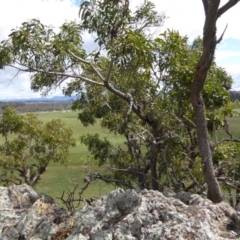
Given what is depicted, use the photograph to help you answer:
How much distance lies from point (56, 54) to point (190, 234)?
3.47 metres

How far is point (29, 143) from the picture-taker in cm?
1505

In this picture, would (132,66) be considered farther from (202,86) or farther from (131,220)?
(131,220)

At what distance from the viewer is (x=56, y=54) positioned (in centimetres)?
562

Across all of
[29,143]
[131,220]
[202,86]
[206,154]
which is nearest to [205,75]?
[202,86]

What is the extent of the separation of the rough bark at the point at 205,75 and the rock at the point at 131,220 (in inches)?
28.7

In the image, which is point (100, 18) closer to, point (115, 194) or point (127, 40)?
point (127, 40)

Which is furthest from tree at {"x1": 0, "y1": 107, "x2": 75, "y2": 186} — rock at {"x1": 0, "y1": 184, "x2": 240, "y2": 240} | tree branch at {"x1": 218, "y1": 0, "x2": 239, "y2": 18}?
tree branch at {"x1": 218, "y1": 0, "x2": 239, "y2": 18}

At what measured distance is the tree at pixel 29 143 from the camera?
14766mm

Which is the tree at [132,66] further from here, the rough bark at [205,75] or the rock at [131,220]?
the rock at [131,220]

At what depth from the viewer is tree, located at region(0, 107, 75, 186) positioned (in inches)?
581

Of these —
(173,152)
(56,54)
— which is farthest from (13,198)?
(173,152)

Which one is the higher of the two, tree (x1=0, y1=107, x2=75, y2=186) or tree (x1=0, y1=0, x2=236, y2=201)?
tree (x1=0, y1=0, x2=236, y2=201)

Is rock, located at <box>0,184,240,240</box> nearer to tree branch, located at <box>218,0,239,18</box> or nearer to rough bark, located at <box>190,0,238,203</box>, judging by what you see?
rough bark, located at <box>190,0,238,203</box>

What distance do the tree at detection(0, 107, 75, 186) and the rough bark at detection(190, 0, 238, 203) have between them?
10.8 meters
